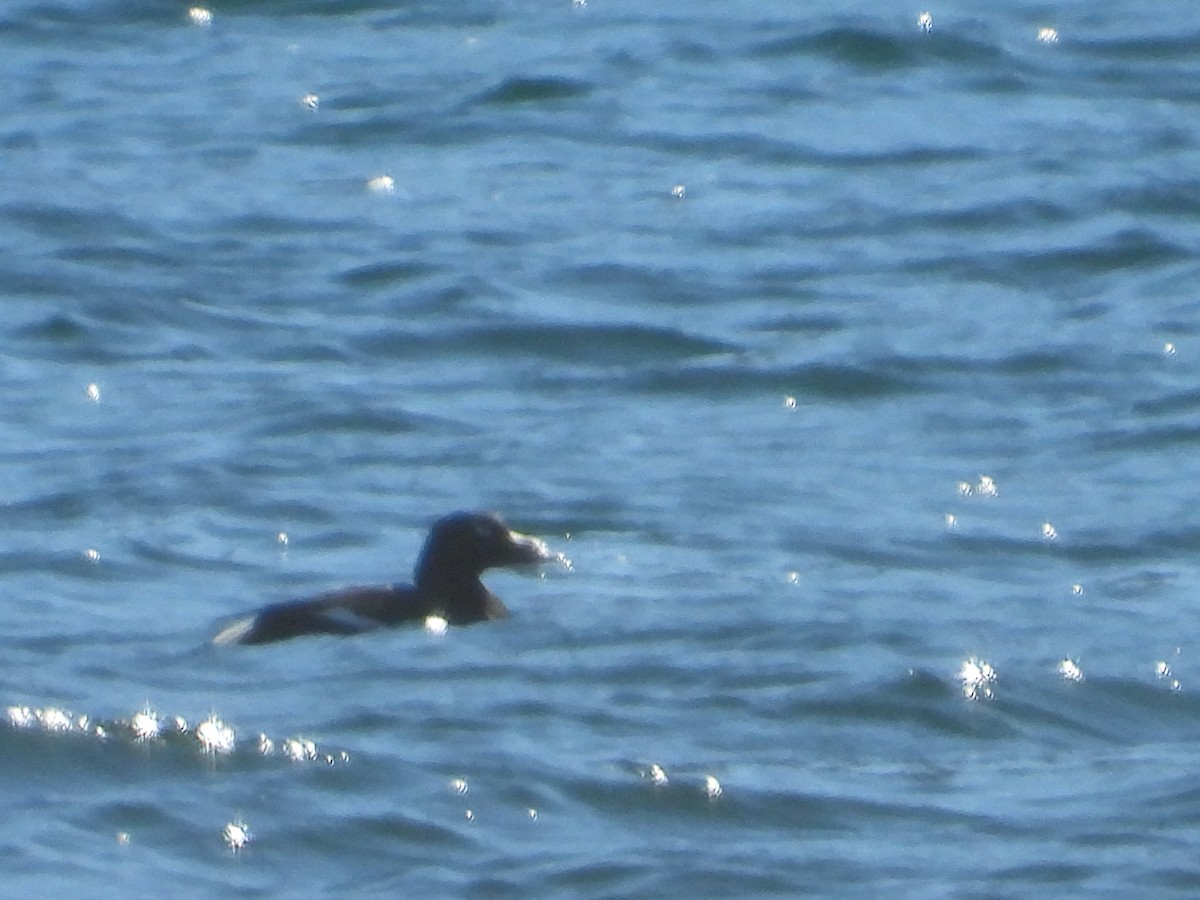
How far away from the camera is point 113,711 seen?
9.44 m

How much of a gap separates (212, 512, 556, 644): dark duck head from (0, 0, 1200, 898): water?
5.0 inches

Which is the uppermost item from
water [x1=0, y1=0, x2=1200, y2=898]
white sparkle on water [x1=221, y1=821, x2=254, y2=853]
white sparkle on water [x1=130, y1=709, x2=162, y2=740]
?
white sparkle on water [x1=221, y1=821, x2=254, y2=853]

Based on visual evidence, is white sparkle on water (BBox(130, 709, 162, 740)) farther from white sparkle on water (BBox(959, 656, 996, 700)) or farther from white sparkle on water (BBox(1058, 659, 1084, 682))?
white sparkle on water (BBox(1058, 659, 1084, 682))

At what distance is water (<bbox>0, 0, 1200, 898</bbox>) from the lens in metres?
8.54

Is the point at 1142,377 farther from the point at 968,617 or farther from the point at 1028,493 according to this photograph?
the point at 968,617

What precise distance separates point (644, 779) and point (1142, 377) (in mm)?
6985

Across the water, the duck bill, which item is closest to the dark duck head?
the duck bill

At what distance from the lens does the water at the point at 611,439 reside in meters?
8.54

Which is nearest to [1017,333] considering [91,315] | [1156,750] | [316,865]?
[91,315]

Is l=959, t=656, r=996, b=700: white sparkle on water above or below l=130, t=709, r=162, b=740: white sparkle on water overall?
below

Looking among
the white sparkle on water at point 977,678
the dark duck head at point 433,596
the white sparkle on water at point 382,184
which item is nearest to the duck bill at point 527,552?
the dark duck head at point 433,596

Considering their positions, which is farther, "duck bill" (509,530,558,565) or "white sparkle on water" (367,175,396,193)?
"white sparkle on water" (367,175,396,193)

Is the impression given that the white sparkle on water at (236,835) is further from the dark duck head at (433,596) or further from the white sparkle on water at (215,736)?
the dark duck head at (433,596)

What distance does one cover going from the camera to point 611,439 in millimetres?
14055
